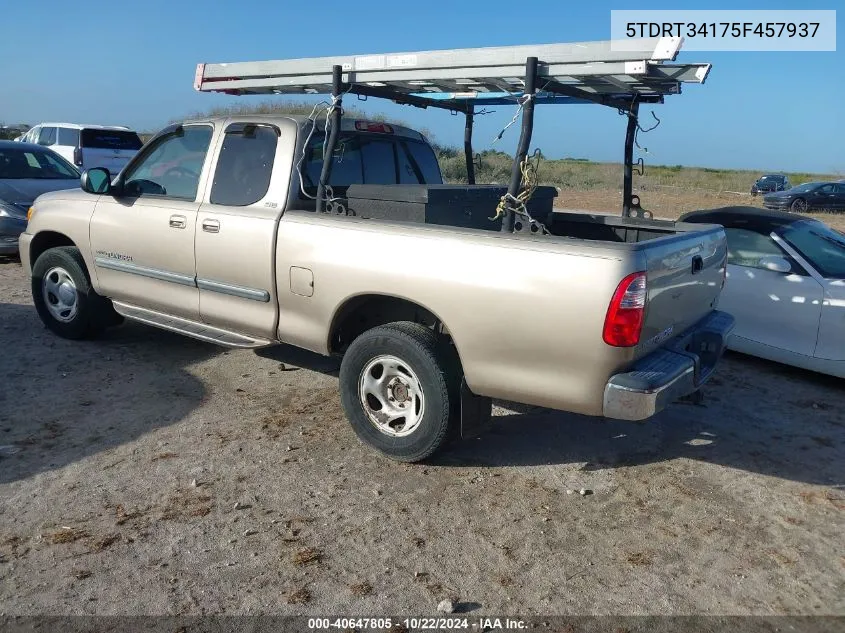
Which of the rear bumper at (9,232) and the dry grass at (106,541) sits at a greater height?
the rear bumper at (9,232)

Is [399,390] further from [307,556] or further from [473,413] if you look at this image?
[307,556]

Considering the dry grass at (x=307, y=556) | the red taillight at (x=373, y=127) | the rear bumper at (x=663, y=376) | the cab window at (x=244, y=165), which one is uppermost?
the red taillight at (x=373, y=127)

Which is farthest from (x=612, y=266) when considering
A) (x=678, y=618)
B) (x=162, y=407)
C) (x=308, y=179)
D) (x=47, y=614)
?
(x=162, y=407)

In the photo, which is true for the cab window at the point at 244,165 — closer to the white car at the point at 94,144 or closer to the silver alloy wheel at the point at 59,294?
the silver alloy wheel at the point at 59,294

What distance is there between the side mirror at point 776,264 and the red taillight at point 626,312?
10.7 ft

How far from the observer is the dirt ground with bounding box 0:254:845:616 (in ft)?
10.5

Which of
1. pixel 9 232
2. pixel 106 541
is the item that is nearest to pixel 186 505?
pixel 106 541

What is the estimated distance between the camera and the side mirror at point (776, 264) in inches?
247

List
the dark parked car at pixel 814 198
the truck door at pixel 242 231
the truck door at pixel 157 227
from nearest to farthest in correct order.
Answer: the truck door at pixel 242 231
the truck door at pixel 157 227
the dark parked car at pixel 814 198

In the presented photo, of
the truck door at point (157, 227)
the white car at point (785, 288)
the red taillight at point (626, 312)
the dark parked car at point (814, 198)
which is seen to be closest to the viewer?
the red taillight at point (626, 312)

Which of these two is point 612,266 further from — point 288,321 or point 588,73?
point 288,321

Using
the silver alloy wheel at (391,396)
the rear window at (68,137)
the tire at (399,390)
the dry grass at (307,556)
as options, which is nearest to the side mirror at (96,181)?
the tire at (399,390)

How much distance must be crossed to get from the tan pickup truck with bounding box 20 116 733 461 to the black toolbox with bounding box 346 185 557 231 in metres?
0.01

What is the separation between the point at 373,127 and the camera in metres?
5.75
